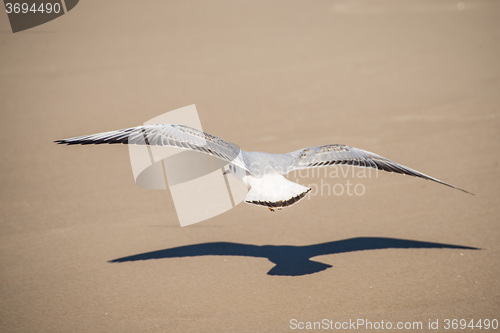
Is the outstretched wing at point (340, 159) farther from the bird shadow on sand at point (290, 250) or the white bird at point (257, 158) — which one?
the bird shadow on sand at point (290, 250)

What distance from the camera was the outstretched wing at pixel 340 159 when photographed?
14.6 ft

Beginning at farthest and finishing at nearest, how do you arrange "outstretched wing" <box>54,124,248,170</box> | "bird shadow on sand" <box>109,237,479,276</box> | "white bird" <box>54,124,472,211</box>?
"bird shadow on sand" <box>109,237,479,276</box>
"white bird" <box>54,124,472,211</box>
"outstretched wing" <box>54,124,248,170</box>

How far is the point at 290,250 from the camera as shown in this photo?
4.55m

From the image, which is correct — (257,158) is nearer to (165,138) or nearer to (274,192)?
(274,192)

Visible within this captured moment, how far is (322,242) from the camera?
4672mm

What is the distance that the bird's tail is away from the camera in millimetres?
3908

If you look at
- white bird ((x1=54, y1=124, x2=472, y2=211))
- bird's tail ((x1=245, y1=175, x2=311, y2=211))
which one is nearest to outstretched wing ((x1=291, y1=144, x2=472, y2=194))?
white bird ((x1=54, y1=124, x2=472, y2=211))

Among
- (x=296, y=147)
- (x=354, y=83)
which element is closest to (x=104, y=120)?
(x=296, y=147)

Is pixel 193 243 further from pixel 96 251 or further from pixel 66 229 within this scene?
pixel 66 229

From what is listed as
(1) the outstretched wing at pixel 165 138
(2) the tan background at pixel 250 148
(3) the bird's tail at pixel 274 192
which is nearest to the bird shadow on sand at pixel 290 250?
(2) the tan background at pixel 250 148

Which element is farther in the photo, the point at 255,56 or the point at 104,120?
the point at 255,56

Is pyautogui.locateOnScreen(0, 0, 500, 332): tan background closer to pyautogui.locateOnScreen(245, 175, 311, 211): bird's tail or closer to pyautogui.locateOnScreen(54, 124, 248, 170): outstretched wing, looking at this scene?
pyautogui.locateOnScreen(245, 175, 311, 211): bird's tail

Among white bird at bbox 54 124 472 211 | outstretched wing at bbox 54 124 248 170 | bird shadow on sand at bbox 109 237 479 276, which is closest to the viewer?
outstretched wing at bbox 54 124 248 170

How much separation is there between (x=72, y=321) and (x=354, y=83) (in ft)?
21.8
